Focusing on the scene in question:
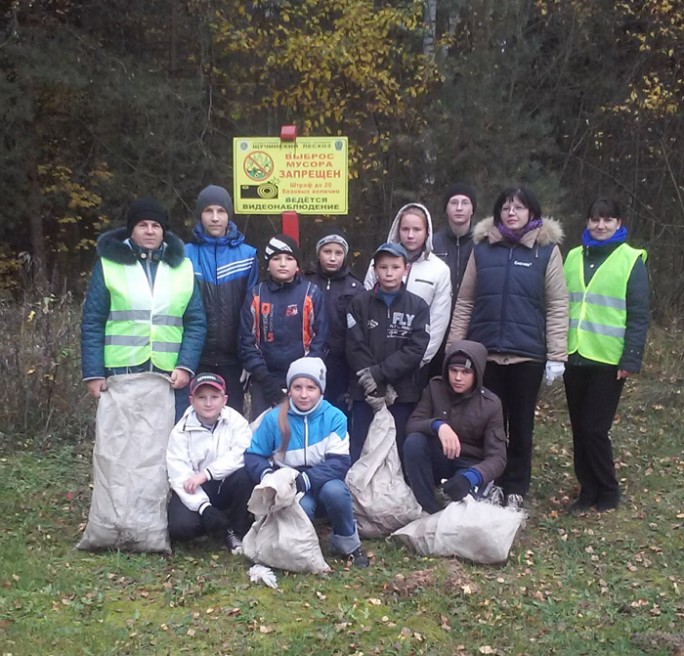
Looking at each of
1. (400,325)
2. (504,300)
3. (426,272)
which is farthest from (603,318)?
(400,325)

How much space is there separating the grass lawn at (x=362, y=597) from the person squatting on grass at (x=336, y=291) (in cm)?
116

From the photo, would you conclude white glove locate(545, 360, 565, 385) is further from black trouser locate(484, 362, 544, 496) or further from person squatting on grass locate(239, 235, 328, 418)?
person squatting on grass locate(239, 235, 328, 418)

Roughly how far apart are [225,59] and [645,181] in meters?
6.70

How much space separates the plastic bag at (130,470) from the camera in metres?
4.75

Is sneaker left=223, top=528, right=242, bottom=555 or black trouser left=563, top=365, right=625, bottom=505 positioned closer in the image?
sneaker left=223, top=528, right=242, bottom=555

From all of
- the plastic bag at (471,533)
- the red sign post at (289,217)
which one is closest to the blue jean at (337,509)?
the plastic bag at (471,533)

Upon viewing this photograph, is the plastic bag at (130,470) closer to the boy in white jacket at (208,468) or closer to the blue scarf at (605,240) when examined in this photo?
the boy in white jacket at (208,468)

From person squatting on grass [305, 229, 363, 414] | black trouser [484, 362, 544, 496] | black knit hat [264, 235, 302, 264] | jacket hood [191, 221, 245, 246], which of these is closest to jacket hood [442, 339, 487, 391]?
black trouser [484, 362, 544, 496]

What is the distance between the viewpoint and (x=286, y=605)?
4172 mm

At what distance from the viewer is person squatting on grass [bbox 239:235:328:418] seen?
16.7ft

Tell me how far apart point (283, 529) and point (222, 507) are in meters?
0.61

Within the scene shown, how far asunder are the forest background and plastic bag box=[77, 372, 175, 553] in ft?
21.5

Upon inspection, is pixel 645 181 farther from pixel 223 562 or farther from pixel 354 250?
pixel 223 562

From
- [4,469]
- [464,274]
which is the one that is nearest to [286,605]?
[464,274]
